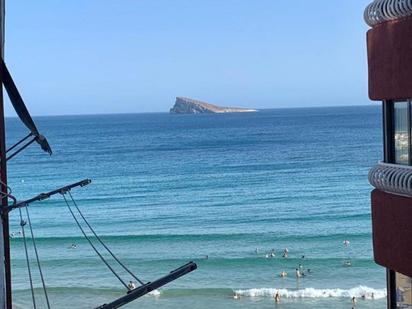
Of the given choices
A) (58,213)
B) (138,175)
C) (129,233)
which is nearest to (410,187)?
(129,233)

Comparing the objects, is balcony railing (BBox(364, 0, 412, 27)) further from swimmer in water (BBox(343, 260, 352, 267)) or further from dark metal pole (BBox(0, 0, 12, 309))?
swimmer in water (BBox(343, 260, 352, 267))

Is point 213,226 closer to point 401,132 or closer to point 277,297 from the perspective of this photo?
point 277,297

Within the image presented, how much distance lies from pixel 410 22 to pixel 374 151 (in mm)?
78052

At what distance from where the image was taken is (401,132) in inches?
380

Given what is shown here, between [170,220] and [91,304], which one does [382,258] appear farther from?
[170,220]

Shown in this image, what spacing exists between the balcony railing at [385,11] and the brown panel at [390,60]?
7 centimetres

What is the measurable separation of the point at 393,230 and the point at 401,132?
124 cm

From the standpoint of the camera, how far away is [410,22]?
8883 millimetres

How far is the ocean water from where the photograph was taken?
98.9 ft

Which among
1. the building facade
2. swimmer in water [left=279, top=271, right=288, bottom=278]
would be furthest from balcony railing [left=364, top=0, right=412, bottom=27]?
swimmer in water [left=279, top=271, right=288, bottom=278]

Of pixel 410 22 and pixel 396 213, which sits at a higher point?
pixel 410 22

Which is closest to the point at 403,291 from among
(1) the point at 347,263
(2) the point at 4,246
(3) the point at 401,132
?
(3) the point at 401,132

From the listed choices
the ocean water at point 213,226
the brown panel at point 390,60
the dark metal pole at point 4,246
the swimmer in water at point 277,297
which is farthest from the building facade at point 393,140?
the swimmer in water at point 277,297

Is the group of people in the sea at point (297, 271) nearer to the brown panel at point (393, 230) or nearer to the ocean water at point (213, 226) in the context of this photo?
the ocean water at point (213, 226)
